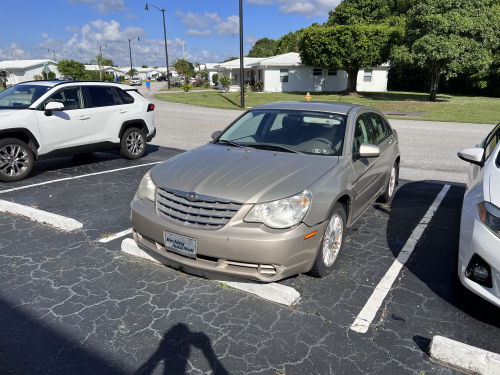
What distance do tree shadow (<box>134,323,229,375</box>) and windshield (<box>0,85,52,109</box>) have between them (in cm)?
622

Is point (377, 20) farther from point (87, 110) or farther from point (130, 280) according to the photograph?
point (130, 280)

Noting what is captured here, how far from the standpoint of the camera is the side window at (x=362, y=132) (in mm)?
4664

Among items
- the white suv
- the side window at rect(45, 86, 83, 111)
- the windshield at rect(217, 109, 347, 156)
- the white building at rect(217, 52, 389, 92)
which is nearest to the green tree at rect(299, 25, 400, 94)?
the white building at rect(217, 52, 389, 92)

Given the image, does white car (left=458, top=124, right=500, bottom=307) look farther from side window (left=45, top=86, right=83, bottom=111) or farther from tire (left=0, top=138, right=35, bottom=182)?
side window (left=45, top=86, right=83, bottom=111)

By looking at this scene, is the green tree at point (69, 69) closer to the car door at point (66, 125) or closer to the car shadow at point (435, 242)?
the car door at point (66, 125)

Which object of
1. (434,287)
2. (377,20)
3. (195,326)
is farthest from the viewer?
(377,20)

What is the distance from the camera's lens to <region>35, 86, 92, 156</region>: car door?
753 centimetres

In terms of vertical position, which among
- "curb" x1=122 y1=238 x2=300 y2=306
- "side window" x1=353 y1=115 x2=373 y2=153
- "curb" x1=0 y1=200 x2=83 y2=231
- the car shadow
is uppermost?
"side window" x1=353 y1=115 x2=373 y2=153

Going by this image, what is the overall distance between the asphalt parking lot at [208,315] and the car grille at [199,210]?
0.74 metres

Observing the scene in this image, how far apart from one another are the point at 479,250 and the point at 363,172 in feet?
5.72

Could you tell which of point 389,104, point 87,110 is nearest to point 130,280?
point 87,110

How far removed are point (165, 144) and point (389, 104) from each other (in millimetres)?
21336

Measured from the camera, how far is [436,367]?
2.83m

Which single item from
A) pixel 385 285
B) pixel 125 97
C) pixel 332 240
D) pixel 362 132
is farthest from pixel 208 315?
pixel 125 97
